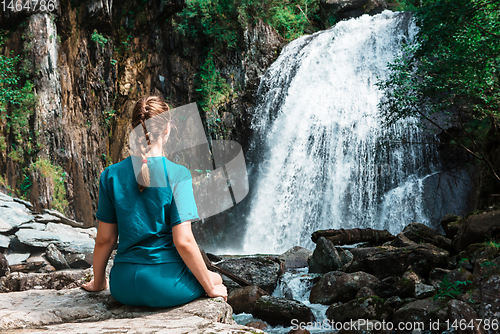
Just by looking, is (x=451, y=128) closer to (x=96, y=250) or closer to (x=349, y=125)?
(x=349, y=125)

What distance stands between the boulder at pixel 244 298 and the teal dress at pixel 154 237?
347cm

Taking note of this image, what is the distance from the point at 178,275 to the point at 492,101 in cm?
677

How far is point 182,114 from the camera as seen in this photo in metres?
14.1

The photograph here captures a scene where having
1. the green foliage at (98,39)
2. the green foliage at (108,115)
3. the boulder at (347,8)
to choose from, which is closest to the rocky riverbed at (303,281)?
the green foliage at (108,115)

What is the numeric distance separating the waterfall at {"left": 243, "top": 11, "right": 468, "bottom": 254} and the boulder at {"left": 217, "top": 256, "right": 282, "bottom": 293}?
12.3ft

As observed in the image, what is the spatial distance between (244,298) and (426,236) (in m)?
3.47

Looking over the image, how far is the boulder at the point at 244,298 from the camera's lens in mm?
5102

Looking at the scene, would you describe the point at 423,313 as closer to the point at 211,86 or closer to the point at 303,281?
the point at 303,281

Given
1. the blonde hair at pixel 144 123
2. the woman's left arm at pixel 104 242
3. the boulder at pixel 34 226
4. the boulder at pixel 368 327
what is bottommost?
the boulder at pixel 368 327

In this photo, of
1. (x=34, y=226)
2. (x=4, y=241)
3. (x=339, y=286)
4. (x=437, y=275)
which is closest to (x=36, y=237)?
(x=34, y=226)

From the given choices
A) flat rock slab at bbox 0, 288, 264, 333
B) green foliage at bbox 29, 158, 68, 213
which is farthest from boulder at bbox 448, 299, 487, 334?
green foliage at bbox 29, 158, 68, 213

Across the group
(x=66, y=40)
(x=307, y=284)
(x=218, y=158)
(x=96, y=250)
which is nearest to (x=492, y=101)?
(x=307, y=284)

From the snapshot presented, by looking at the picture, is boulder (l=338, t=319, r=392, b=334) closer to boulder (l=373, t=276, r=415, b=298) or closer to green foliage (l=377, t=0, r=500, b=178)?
boulder (l=373, t=276, r=415, b=298)

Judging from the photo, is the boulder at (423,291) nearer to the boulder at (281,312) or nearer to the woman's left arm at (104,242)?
the boulder at (281,312)
